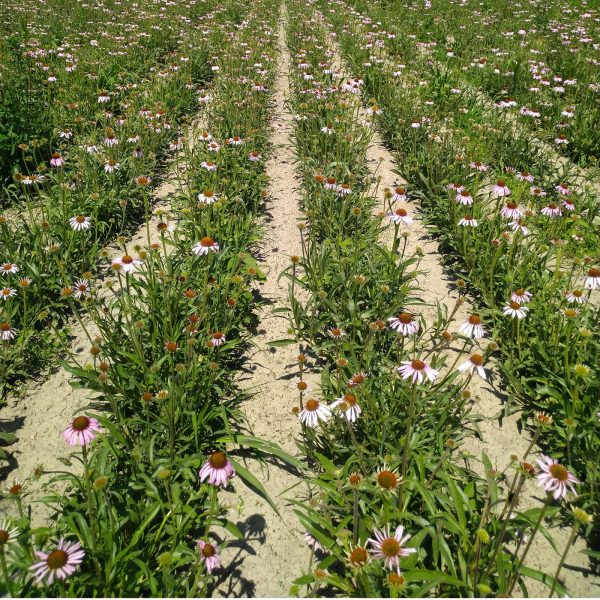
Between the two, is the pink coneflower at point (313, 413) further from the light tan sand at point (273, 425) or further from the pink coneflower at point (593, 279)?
the pink coneflower at point (593, 279)

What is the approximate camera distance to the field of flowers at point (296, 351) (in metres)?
2.16

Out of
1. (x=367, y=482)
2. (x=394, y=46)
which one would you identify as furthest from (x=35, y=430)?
(x=394, y=46)

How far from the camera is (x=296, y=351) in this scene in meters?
3.63

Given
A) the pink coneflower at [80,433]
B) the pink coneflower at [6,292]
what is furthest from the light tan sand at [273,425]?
the pink coneflower at [6,292]

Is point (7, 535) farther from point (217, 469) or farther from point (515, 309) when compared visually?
point (515, 309)

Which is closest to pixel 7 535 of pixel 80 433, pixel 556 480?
pixel 80 433

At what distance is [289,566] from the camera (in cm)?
228

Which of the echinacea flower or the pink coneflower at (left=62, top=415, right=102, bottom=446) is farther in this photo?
the pink coneflower at (left=62, top=415, right=102, bottom=446)

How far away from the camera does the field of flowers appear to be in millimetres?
2162

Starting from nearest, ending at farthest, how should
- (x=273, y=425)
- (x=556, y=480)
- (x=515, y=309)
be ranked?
(x=556, y=480) → (x=273, y=425) → (x=515, y=309)

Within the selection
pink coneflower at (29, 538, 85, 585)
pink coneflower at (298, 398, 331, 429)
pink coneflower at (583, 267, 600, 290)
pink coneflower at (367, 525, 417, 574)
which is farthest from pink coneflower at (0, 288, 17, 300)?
pink coneflower at (583, 267, 600, 290)

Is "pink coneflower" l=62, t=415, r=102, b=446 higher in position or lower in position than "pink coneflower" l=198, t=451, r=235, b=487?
higher

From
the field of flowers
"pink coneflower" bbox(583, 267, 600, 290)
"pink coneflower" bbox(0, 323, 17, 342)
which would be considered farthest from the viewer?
"pink coneflower" bbox(583, 267, 600, 290)

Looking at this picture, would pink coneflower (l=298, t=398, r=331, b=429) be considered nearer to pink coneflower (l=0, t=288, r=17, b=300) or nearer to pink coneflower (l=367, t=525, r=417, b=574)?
pink coneflower (l=367, t=525, r=417, b=574)
